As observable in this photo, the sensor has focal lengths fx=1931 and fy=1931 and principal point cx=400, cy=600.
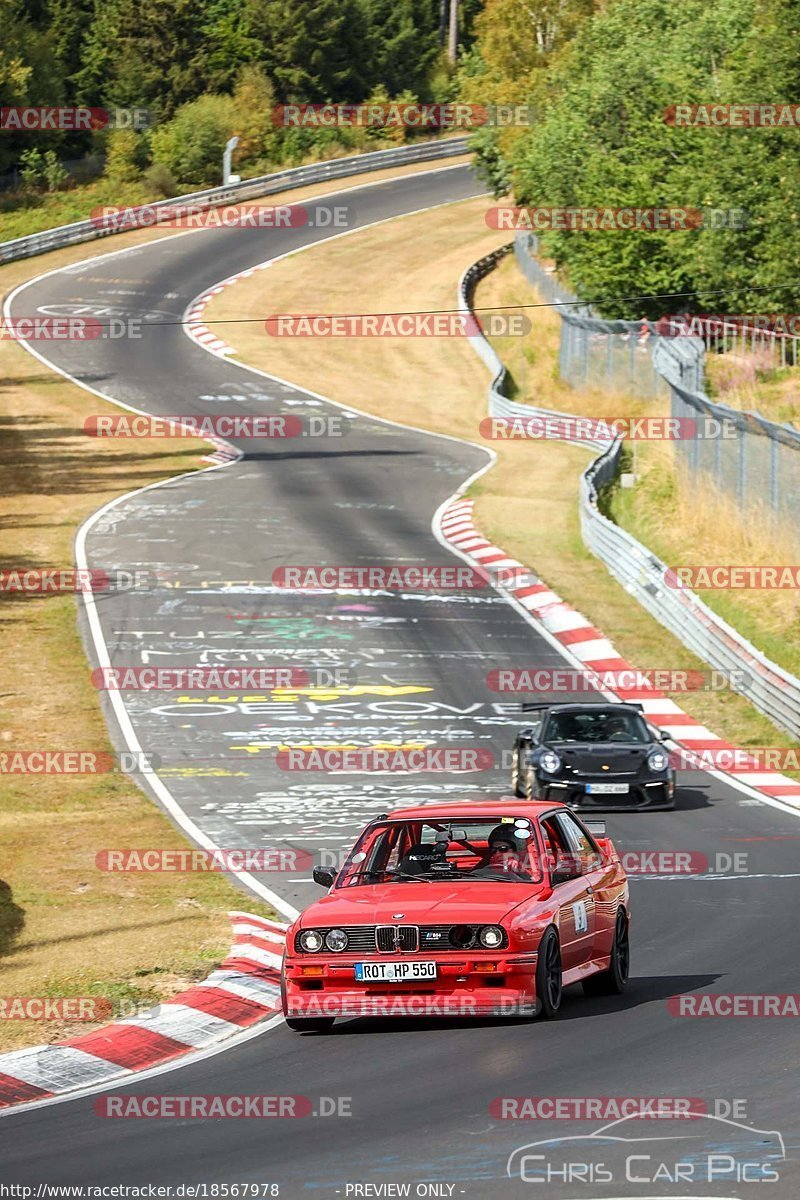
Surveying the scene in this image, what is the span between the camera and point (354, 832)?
2084 cm

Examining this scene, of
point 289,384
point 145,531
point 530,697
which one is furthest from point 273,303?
point 530,697

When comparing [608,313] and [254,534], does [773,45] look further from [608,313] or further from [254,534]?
[254,534]

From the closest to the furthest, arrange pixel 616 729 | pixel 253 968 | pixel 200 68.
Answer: pixel 253 968
pixel 616 729
pixel 200 68

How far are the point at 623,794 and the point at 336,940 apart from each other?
1114 cm

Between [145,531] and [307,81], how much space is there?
62.2 metres
